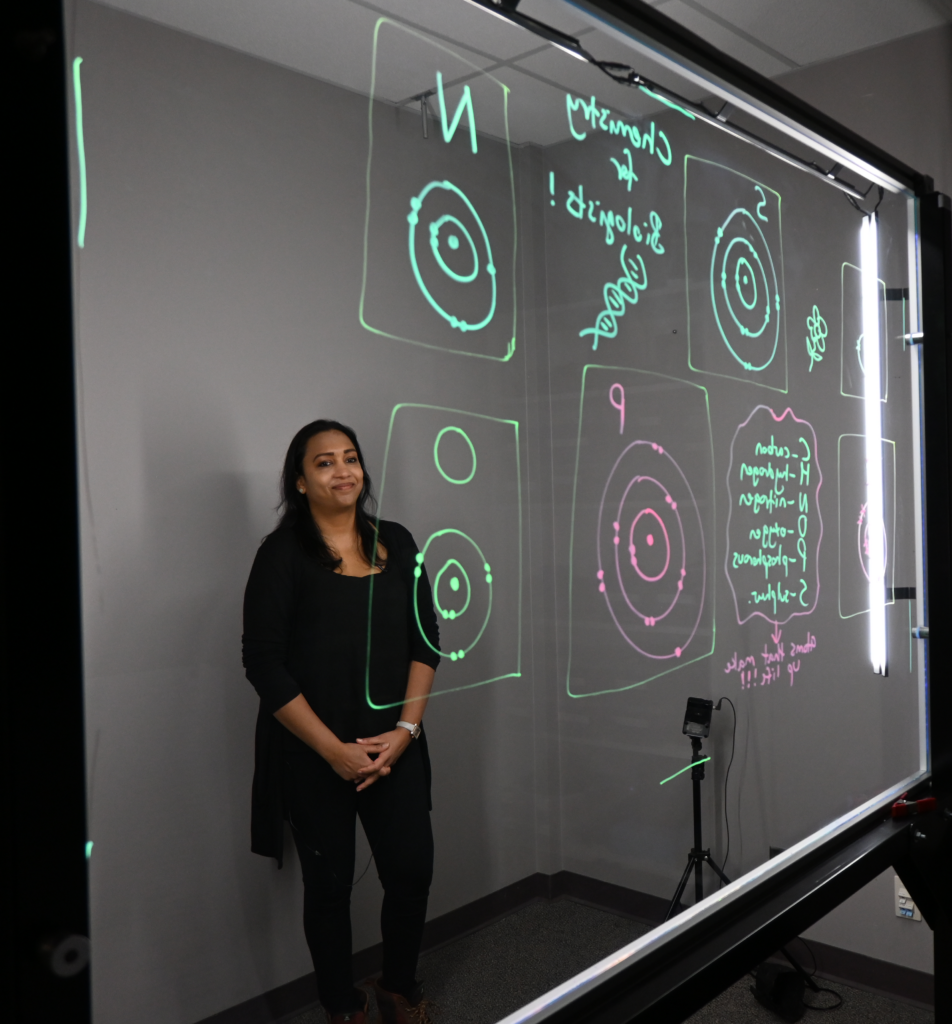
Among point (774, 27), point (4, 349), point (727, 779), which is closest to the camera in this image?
point (4, 349)

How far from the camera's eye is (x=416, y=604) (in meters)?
1.01

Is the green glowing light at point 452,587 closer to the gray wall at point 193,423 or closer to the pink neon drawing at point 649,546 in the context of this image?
the gray wall at point 193,423

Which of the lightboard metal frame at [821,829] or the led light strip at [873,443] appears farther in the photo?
the led light strip at [873,443]

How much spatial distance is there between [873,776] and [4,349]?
6.32 ft

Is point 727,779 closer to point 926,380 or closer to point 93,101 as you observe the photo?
point 926,380

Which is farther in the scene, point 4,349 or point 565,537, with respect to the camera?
point 565,537

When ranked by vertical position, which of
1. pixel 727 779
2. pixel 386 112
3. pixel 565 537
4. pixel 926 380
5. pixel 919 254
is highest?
pixel 919 254

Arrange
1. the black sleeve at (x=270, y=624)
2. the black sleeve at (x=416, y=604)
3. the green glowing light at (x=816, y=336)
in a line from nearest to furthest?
the black sleeve at (x=270, y=624) → the black sleeve at (x=416, y=604) → the green glowing light at (x=816, y=336)

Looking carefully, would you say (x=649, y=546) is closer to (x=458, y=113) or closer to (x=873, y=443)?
(x=458, y=113)

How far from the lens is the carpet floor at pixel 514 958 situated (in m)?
1.01

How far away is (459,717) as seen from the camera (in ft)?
3.45

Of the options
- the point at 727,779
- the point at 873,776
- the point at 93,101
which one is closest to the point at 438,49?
the point at 93,101

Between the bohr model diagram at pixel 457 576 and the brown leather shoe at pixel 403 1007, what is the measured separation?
1.21ft

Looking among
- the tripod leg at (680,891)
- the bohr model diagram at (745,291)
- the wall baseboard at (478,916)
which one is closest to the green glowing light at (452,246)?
the bohr model diagram at (745,291)
